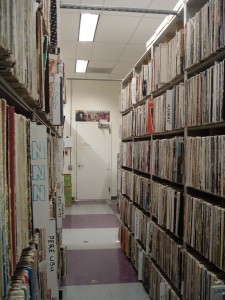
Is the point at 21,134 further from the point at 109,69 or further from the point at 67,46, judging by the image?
the point at 109,69

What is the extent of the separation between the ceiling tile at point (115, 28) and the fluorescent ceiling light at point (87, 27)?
0.08m

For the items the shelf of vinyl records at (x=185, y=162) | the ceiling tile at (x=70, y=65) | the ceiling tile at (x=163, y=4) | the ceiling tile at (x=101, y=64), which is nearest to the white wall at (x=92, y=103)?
the ceiling tile at (x=70, y=65)

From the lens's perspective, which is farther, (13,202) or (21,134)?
(21,134)

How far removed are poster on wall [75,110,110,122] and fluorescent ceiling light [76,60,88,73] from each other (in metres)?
1.20

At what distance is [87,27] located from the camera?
477cm

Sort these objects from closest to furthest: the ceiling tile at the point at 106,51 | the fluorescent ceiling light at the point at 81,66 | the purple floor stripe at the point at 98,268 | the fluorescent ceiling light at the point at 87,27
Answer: the purple floor stripe at the point at 98,268, the fluorescent ceiling light at the point at 87,27, the ceiling tile at the point at 106,51, the fluorescent ceiling light at the point at 81,66

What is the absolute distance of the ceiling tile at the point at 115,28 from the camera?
445 cm

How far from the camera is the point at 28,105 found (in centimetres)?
117

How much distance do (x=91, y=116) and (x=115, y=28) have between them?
372cm

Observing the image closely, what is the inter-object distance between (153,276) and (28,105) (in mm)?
2359

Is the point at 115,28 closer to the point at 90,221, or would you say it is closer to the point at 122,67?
the point at 122,67

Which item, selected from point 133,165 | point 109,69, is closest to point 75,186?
point 109,69

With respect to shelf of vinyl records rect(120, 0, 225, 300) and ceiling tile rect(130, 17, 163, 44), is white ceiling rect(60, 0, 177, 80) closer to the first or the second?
ceiling tile rect(130, 17, 163, 44)

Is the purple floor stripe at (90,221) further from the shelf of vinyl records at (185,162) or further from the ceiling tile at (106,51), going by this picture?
the ceiling tile at (106,51)
